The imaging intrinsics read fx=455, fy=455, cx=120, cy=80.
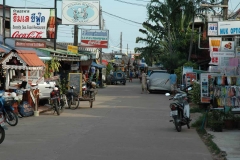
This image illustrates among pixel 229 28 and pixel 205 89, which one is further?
pixel 229 28

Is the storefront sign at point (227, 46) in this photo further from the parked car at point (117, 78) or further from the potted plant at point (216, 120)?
the parked car at point (117, 78)

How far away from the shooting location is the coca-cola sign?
2567cm

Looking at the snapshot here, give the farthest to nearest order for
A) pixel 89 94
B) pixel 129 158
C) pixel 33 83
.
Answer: pixel 89 94 < pixel 33 83 < pixel 129 158

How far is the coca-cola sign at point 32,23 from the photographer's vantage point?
25.7 m

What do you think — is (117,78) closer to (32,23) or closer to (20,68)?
(32,23)

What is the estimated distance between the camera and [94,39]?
1722 inches

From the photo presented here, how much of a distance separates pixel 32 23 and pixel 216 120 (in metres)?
14.5

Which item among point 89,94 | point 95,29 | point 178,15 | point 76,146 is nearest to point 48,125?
point 76,146

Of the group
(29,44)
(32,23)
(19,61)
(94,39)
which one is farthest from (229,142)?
(94,39)

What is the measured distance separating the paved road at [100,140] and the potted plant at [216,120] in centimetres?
68

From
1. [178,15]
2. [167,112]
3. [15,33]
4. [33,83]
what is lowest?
[167,112]

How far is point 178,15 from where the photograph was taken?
1804 inches

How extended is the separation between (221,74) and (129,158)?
7206 mm

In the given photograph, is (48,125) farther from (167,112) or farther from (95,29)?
(95,29)
